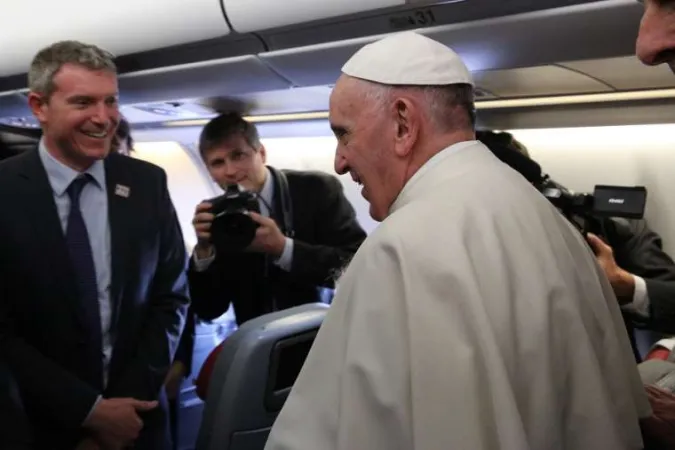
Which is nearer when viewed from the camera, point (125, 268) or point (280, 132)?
point (125, 268)

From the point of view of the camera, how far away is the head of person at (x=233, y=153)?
10.0ft

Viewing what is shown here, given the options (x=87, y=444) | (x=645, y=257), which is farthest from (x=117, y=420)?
(x=645, y=257)

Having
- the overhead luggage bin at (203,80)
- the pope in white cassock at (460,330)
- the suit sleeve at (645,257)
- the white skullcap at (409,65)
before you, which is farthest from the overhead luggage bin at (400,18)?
the suit sleeve at (645,257)

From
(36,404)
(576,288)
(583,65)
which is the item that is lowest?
(36,404)

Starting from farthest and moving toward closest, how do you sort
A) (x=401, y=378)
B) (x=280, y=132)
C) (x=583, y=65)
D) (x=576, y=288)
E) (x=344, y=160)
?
(x=280, y=132) → (x=583, y=65) → (x=344, y=160) → (x=576, y=288) → (x=401, y=378)

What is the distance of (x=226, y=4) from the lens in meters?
2.46

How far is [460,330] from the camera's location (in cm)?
114

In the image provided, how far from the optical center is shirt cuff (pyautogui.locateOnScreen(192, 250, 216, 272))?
2.91 metres

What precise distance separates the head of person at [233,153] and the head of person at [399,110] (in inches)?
61.3

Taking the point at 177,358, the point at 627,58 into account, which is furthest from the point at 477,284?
the point at 177,358

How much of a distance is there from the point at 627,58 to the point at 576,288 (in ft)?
3.78

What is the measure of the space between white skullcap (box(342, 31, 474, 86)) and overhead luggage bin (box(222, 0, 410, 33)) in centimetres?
53

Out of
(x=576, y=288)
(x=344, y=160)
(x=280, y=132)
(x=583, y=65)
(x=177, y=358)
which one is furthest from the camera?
(x=280, y=132)

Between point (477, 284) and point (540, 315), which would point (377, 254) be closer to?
point (477, 284)
